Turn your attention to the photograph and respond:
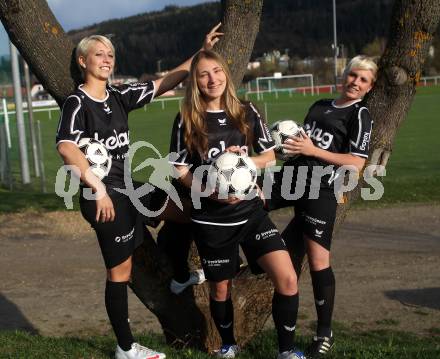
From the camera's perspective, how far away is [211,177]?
12.8 ft

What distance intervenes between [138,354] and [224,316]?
575 mm

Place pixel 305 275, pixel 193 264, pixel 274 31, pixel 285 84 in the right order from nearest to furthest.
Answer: pixel 193 264 → pixel 305 275 → pixel 285 84 → pixel 274 31

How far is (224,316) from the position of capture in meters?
4.34

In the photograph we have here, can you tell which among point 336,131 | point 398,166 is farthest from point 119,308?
point 398,166

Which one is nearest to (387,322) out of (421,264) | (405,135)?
(421,264)

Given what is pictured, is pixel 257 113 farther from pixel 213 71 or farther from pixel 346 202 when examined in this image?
pixel 346 202

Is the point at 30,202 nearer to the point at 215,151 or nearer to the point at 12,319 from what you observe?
the point at 12,319

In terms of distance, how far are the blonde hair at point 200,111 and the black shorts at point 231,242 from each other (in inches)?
17.5

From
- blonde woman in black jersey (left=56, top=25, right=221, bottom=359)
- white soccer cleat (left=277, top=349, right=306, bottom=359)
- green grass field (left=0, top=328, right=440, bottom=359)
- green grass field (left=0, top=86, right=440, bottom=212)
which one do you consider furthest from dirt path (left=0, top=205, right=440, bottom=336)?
blonde woman in black jersey (left=56, top=25, right=221, bottom=359)

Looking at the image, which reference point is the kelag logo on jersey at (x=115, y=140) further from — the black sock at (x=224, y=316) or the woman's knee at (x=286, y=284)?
the woman's knee at (x=286, y=284)

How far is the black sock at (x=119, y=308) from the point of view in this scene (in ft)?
14.1

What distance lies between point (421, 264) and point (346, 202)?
11.3 feet

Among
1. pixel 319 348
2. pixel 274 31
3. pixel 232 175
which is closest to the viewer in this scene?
pixel 232 175

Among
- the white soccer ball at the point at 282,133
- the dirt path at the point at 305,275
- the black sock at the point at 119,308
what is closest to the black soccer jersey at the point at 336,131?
the white soccer ball at the point at 282,133
